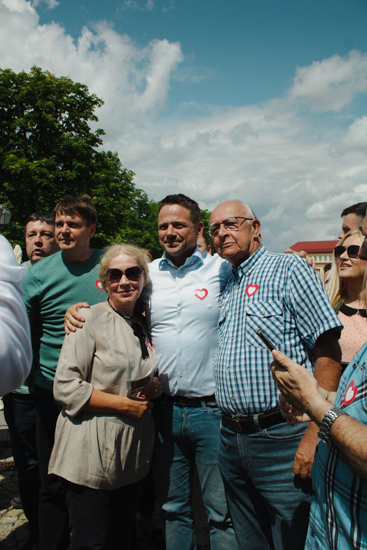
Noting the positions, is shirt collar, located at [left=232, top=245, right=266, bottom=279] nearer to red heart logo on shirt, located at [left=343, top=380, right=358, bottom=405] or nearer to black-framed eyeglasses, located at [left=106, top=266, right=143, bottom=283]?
black-framed eyeglasses, located at [left=106, top=266, right=143, bottom=283]

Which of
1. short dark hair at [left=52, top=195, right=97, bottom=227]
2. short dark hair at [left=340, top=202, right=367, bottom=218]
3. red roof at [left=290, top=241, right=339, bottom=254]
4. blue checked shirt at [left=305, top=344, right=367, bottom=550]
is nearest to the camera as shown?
blue checked shirt at [left=305, top=344, right=367, bottom=550]

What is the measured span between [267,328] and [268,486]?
0.88 metres

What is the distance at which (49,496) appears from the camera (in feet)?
9.70

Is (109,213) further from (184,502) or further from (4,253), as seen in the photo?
(4,253)

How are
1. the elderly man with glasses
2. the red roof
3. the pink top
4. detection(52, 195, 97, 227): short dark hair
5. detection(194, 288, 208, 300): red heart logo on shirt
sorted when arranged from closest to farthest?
the elderly man with glasses → detection(194, 288, 208, 300): red heart logo on shirt → the pink top → detection(52, 195, 97, 227): short dark hair → the red roof

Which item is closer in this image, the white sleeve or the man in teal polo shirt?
the white sleeve

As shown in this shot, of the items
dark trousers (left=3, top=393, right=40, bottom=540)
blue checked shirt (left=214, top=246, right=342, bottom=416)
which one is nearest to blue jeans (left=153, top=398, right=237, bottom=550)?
blue checked shirt (left=214, top=246, right=342, bottom=416)

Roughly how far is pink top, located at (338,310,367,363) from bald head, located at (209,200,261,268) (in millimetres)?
1058

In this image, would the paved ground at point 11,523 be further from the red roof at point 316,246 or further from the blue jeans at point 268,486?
the red roof at point 316,246

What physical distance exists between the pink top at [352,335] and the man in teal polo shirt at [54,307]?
6.20 ft

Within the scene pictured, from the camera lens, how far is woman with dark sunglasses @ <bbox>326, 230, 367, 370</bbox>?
120 inches

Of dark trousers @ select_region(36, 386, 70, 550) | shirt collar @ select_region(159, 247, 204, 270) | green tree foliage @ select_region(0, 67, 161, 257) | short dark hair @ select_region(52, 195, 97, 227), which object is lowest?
dark trousers @ select_region(36, 386, 70, 550)

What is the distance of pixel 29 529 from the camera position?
133 inches

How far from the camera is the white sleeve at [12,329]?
3.00 ft
